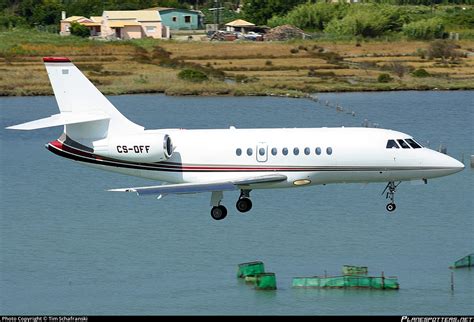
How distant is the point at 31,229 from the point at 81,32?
104299 mm

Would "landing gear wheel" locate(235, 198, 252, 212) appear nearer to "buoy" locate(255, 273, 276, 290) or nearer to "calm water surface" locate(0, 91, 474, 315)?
"buoy" locate(255, 273, 276, 290)

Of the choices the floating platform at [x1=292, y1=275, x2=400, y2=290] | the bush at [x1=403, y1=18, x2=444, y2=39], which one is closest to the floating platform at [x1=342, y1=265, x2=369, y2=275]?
the floating platform at [x1=292, y1=275, x2=400, y2=290]

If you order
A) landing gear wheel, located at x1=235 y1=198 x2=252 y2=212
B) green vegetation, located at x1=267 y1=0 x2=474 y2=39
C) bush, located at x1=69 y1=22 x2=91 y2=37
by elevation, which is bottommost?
bush, located at x1=69 y1=22 x2=91 y2=37

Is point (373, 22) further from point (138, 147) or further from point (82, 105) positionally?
point (138, 147)

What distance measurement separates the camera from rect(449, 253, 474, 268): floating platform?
66062 mm

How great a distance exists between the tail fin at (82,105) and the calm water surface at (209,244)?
690 centimetres

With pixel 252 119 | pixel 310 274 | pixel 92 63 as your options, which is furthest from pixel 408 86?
pixel 310 274

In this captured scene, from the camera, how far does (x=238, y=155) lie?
62562mm

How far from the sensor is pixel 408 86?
129m

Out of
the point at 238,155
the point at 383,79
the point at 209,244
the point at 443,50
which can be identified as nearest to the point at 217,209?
the point at 238,155

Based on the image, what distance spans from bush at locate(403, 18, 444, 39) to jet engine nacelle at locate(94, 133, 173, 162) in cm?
10422

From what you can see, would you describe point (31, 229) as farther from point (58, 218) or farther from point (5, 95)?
point (5, 95)

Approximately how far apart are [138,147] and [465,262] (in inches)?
650

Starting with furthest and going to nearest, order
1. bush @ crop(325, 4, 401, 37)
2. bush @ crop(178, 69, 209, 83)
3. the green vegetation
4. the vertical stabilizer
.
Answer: bush @ crop(325, 4, 401, 37), the green vegetation, bush @ crop(178, 69, 209, 83), the vertical stabilizer
